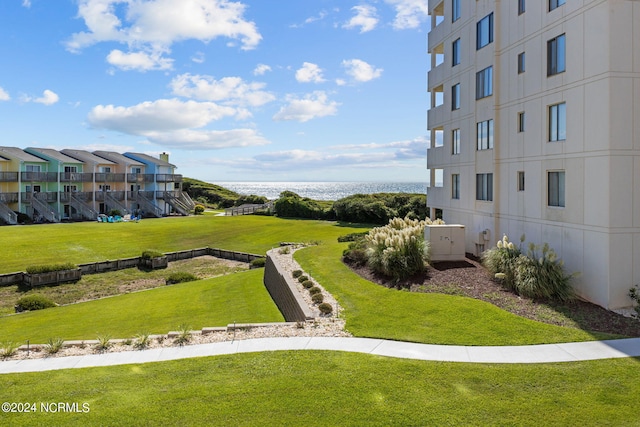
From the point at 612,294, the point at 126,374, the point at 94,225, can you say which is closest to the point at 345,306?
the point at 126,374

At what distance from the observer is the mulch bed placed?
1205cm

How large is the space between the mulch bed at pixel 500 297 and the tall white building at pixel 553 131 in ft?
3.41

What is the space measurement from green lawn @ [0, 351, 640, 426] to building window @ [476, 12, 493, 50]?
15.8 metres

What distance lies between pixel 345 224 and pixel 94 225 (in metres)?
24.4

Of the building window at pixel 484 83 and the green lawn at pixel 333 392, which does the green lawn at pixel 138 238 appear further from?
the green lawn at pixel 333 392

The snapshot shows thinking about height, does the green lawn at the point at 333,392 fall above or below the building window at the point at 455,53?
below

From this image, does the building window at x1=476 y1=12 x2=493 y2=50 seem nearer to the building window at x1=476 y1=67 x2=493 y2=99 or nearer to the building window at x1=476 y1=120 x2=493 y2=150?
the building window at x1=476 y1=67 x2=493 y2=99

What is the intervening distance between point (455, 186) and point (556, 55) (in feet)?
31.5

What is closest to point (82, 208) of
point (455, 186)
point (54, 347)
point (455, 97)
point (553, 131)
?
point (455, 186)

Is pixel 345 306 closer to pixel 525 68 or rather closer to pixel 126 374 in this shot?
pixel 126 374

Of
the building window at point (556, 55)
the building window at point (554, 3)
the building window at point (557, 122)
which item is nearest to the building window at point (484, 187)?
the building window at point (557, 122)

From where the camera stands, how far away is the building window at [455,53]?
2366 cm

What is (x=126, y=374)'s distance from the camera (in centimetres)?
951

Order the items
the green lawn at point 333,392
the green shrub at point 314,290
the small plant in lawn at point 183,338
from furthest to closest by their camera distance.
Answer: the green shrub at point 314,290, the small plant in lawn at point 183,338, the green lawn at point 333,392
